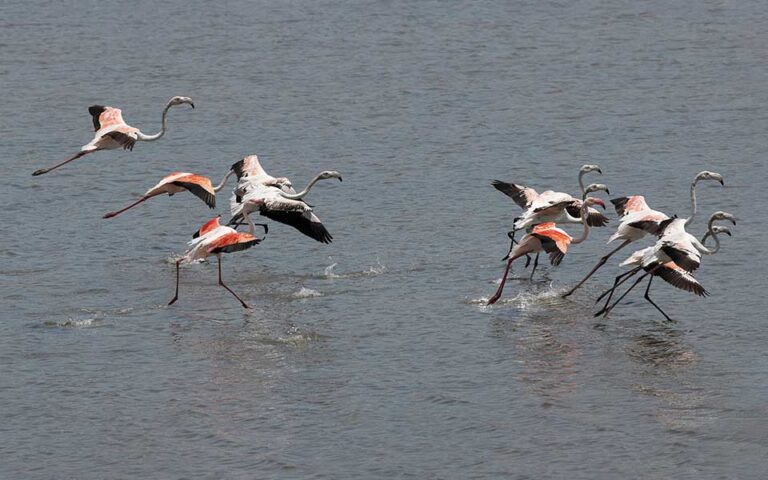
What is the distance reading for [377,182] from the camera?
819 inches

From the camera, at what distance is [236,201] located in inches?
723

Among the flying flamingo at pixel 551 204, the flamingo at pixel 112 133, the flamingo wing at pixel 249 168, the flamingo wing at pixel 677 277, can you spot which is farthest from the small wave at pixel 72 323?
the flamingo wing at pixel 677 277

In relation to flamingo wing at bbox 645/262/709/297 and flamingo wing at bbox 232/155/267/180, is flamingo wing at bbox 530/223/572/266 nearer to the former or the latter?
flamingo wing at bbox 645/262/709/297

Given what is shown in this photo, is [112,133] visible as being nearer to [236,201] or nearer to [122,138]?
[122,138]

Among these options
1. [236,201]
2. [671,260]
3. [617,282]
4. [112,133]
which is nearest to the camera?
[671,260]

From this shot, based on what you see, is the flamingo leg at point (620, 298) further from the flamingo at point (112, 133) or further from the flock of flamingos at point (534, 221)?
the flamingo at point (112, 133)

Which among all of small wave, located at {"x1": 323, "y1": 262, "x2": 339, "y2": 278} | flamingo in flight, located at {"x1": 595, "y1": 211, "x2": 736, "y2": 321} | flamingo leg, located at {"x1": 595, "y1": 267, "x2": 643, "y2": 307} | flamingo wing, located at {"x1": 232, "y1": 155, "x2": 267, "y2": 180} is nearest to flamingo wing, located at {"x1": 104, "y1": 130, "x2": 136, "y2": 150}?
flamingo wing, located at {"x1": 232, "y1": 155, "x2": 267, "y2": 180}

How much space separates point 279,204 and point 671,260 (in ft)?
14.9

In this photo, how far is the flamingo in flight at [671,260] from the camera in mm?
15242

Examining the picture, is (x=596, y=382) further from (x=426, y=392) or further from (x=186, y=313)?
(x=186, y=313)

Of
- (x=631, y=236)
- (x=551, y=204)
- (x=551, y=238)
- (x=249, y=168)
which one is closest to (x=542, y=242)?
(x=551, y=238)

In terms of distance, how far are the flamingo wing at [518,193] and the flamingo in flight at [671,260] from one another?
2.48 meters

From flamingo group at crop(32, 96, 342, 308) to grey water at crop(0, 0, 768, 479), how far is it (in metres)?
0.47

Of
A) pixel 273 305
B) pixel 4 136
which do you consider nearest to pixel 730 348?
pixel 273 305
